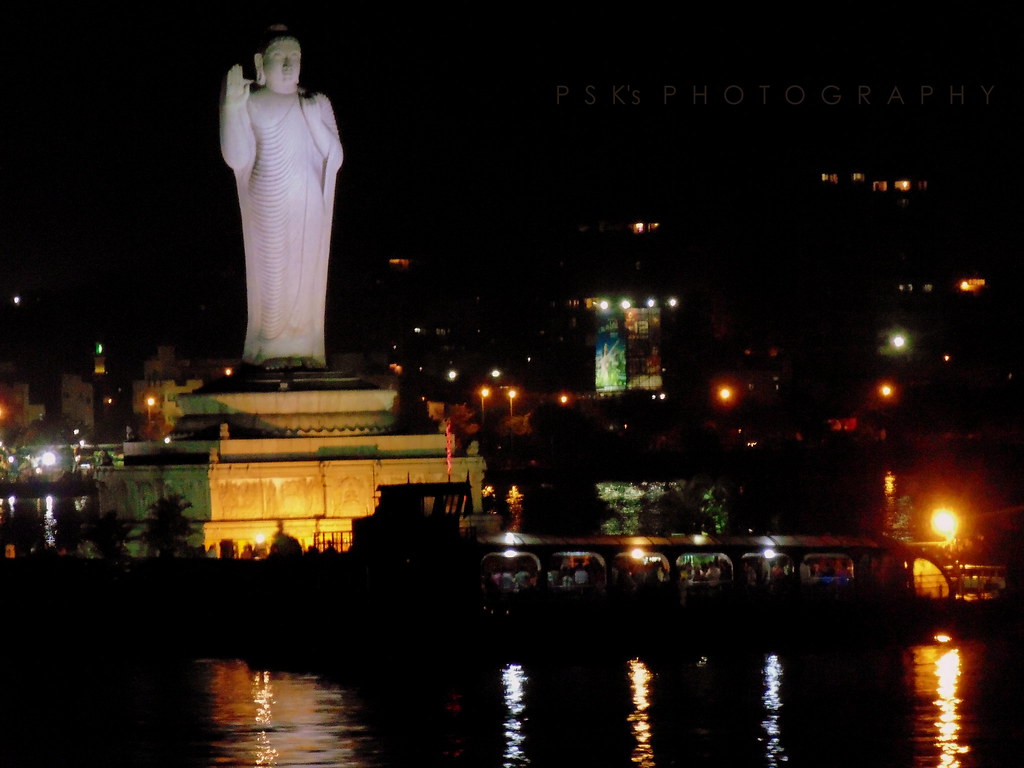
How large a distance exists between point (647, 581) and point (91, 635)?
629cm

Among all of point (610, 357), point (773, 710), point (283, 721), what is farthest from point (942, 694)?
point (610, 357)

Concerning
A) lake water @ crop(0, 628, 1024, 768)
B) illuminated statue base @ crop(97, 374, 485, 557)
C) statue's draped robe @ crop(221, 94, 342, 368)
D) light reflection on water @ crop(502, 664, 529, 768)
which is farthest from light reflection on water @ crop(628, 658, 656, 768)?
statue's draped robe @ crop(221, 94, 342, 368)

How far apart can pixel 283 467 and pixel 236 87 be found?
5.48 metres

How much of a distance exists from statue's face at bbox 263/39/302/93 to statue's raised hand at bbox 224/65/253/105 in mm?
367

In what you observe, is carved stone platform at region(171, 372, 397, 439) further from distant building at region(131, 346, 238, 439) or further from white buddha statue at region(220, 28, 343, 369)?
distant building at region(131, 346, 238, 439)

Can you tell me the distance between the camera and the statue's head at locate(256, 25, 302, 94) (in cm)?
2883

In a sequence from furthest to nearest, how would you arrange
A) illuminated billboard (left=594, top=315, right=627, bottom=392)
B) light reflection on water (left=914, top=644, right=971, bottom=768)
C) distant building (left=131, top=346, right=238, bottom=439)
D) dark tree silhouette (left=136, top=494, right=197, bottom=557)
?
1. illuminated billboard (left=594, top=315, right=627, bottom=392)
2. distant building (left=131, top=346, right=238, bottom=439)
3. dark tree silhouette (left=136, top=494, right=197, bottom=557)
4. light reflection on water (left=914, top=644, right=971, bottom=768)

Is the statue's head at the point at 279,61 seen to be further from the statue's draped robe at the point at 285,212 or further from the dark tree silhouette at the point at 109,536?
the dark tree silhouette at the point at 109,536

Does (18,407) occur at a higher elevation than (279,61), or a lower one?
lower

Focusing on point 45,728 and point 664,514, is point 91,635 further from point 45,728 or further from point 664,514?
point 664,514

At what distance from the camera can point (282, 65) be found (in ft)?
94.9

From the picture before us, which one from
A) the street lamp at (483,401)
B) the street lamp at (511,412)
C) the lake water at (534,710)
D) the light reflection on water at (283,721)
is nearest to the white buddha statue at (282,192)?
the lake water at (534,710)

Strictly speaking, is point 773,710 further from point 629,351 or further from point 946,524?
point 629,351

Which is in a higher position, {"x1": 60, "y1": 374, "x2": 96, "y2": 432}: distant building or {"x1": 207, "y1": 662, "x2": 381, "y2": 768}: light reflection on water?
{"x1": 60, "y1": 374, "x2": 96, "y2": 432}: distant building
